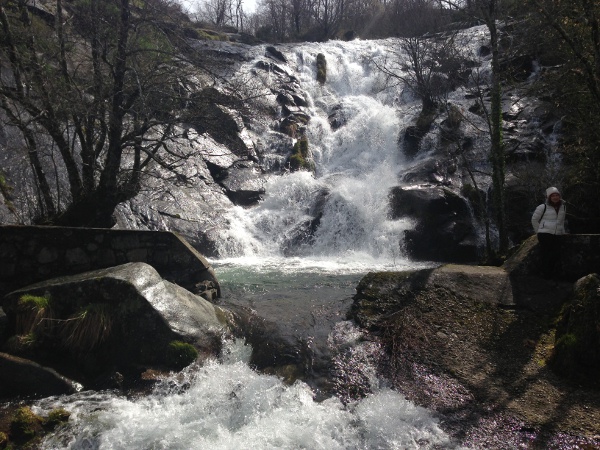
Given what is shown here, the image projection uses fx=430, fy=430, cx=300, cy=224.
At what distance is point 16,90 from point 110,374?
5933 millimetres

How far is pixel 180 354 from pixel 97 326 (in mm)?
1148

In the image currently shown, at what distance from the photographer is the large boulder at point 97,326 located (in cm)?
549

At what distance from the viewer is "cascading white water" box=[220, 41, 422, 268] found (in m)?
15.3

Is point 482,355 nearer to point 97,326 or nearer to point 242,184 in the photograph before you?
point 97,326

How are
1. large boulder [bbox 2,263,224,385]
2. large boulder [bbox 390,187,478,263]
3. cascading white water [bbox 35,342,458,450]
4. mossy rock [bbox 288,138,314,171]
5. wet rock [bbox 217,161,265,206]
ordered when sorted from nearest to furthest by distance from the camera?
cascading white water [bbox 35,342,458,450] < large boulder [bbox 2,263,224,385] < large boulder [bbox 390,187,478,263] < wet rock [bbox 217,161,265,206] < mossy rock [bbox 288,138,314,171]

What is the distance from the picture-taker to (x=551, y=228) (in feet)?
20.2

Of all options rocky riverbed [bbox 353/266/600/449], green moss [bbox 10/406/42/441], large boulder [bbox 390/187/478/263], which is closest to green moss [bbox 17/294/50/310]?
green moss [bbox 10/406/42/441]

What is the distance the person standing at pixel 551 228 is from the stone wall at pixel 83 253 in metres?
5.74

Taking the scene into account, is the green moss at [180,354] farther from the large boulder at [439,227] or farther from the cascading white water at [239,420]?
the large boulder at [439,227]

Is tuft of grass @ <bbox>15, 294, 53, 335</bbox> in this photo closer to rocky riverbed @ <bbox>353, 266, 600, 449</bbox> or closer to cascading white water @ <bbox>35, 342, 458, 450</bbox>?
cascading white water @ <bbox>35, 342, 458, 450</bbox>

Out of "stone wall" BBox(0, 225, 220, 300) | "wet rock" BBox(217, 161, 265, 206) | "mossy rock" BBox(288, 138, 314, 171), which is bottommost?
"stone wall" BBox(0, 225, 220, 300)

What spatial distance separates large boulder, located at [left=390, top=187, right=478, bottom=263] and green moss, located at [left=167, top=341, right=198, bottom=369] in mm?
10410

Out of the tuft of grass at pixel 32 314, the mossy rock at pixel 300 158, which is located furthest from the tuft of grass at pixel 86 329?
the mossy rock at pixel 300 158

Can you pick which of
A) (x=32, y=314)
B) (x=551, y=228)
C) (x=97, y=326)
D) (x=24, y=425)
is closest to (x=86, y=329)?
(x=97, y=326)
